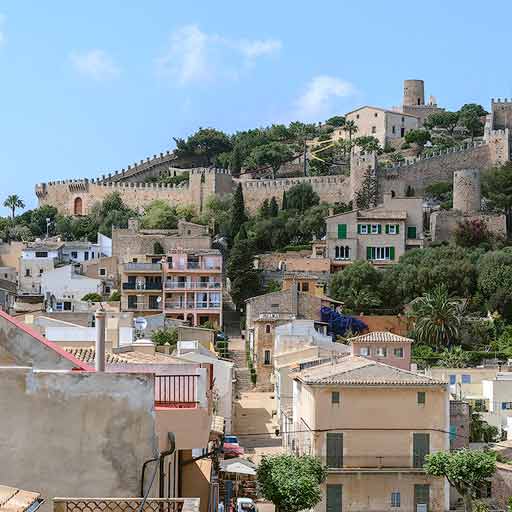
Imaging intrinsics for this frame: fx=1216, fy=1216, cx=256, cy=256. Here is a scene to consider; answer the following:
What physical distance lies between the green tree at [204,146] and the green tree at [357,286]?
4221 centimetres

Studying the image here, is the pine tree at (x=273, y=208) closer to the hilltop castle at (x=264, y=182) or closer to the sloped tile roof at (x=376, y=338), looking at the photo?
the hilltop castle at (x=264, y=182)

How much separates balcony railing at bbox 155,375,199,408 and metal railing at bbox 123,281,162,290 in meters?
52.3

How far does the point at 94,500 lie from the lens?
7.61 meters

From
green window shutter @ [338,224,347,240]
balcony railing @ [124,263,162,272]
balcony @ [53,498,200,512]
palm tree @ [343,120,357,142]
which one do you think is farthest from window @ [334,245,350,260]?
balcony @ [53,498,200,512]

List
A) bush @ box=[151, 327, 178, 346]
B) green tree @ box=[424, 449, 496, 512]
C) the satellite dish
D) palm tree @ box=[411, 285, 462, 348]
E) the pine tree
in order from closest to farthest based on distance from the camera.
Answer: green tree @ box=[424, 449, 496, 512] → bush @ box=[151, 327, 178, 346] → the satellite dish → palm tree @ box=[411, 285, 462, 348] → the pine tree

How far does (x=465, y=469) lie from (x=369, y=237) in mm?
40779

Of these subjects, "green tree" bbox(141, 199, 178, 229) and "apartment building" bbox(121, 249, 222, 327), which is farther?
"green tree" bbox(141, 199, 178, 229)

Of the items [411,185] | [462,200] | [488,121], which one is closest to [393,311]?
[462,200]

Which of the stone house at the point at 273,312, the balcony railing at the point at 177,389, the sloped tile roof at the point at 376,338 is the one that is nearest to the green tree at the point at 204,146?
the stone house at the point at 273,312

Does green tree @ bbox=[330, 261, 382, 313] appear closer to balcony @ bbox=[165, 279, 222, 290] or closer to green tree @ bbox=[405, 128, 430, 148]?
balcony @ bbox=[165, 279, 222, 290]

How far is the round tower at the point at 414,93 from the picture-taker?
403 ft

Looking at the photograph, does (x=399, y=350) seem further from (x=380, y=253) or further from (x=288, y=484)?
(x=380, y=253)

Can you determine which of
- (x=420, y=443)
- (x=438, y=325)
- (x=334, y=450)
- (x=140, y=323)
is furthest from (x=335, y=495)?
(x=438, y=325)

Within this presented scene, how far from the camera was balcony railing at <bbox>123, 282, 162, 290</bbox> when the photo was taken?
6312cm
